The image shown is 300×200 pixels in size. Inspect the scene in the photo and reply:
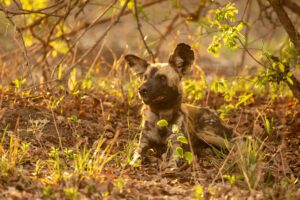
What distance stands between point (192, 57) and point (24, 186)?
2.19 meters

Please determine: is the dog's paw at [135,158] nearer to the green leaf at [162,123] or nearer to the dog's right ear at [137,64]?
the green leaf at [162,123]

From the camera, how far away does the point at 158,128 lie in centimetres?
600

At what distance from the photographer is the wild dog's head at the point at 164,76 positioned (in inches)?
228

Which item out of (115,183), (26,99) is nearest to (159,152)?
(115,183)

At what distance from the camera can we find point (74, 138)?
253 inches

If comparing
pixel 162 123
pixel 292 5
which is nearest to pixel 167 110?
pixel 162 123

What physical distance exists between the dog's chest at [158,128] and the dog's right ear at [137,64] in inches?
17.8

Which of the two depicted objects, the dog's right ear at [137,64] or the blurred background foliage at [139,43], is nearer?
the blurred background foliage at [139,43]

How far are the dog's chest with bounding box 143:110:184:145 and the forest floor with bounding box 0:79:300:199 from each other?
0.17 metres

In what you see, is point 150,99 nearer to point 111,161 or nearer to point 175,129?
point 175,129

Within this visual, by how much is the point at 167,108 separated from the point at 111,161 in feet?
2.31

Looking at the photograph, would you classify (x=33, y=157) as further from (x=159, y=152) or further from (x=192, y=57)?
(x=192, y=57)

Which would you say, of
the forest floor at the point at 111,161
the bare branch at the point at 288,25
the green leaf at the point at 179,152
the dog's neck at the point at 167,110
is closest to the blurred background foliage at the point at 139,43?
the bare branch at the point at 288,25

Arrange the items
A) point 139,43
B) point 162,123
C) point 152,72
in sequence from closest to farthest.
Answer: point 162,123
point 152,72
point 139,43
